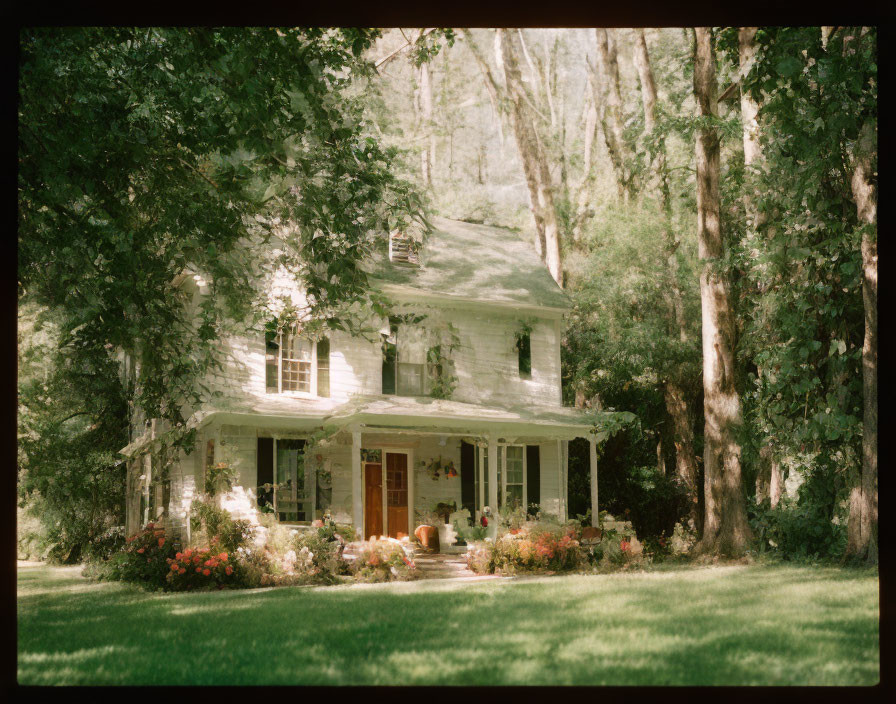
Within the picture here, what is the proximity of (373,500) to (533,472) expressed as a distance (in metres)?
2.22

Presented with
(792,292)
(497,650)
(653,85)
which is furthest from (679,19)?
(653,85)

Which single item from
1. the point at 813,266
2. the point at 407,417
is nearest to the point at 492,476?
the point at 407,417

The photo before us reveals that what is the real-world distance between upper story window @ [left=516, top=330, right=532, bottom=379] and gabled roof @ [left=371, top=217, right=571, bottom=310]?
1.60 ft

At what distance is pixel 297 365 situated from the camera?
11.4m

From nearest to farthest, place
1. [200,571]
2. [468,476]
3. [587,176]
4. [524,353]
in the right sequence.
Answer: [200,571], [468,476], [524,353], [587,176]

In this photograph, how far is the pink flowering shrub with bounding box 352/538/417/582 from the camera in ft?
31.2

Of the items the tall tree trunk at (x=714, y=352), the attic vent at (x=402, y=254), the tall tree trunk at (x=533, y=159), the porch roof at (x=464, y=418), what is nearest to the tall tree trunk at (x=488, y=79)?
the tall tree trunk at (x=533, y=159)

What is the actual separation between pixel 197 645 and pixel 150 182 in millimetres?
3792

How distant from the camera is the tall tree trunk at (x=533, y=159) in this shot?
14.6 m

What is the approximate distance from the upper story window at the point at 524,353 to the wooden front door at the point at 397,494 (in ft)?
6.75

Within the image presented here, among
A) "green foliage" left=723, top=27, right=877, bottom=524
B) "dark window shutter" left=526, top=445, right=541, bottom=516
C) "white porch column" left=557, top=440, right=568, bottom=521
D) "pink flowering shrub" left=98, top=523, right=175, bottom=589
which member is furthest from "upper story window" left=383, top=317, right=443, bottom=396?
"green foliage" left=723, top=27, right=877, bottom=524

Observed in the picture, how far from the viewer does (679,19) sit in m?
4.86

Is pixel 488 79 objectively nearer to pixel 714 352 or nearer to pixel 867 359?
pixel 714 352

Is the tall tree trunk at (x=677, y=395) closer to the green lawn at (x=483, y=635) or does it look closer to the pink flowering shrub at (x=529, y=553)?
the pink flowering shrub at (x=529, y=553)
